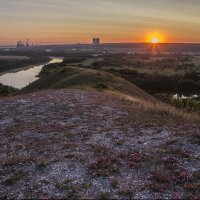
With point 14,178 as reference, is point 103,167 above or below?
above

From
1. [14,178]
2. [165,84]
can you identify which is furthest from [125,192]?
[165,84]

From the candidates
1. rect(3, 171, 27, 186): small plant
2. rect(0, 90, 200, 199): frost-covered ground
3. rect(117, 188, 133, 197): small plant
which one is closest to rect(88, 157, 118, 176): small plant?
rect(0, 90, 200, 199): frost-covered ground

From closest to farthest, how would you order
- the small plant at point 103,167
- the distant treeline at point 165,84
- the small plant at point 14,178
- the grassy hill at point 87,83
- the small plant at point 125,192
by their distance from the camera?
the small plant at point 125,192
the small plant at point 14,178
the small plant at point 103,167
the grassy hill at point 87,83
the distant treeline at point 165,84

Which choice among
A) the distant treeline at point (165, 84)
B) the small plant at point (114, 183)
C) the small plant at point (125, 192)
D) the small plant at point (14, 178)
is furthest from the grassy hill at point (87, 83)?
the small plant at point (125, 192)

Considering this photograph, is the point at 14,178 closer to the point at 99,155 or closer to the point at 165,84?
the point at 99,155

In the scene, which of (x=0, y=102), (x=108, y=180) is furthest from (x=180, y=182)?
(x=0, y=102)

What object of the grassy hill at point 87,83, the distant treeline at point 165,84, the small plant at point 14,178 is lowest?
the distant treeline at point 165,84

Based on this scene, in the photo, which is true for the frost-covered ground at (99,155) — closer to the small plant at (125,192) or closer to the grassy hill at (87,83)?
the small plant at (125,192)

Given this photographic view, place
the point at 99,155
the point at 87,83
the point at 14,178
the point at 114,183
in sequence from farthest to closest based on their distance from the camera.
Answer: the point at 87,83 < the point at 99,155 < the point at 14,178 < the point at 114,183

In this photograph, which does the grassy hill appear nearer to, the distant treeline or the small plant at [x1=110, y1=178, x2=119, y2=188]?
the distant treeline
